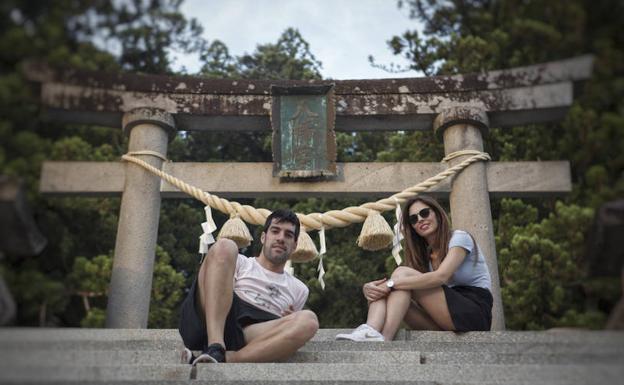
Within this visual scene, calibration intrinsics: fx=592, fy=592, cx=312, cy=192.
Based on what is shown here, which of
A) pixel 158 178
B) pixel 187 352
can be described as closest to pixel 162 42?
pixel 187 352

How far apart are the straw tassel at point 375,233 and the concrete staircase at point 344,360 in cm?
102

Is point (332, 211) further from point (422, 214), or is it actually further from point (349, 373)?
point (349, 373)

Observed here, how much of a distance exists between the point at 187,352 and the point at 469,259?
1.84 meters

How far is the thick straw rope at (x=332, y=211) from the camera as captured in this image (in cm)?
498

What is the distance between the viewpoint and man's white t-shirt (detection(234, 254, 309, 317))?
3322 mm

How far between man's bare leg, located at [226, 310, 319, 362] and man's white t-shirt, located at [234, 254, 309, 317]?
0.34 meters

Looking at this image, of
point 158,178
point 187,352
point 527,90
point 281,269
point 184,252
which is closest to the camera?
point 527,90

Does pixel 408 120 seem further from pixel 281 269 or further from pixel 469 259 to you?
pixel 281 269

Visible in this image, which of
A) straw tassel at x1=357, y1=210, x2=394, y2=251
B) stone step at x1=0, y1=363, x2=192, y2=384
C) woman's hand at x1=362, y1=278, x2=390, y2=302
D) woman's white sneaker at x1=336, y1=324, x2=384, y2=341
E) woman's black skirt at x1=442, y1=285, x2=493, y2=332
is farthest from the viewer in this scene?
straw tassel at x1=357, y1=210, x2=394, y2=251

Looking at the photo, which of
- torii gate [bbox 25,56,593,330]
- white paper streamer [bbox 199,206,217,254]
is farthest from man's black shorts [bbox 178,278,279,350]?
torii gate [bbox 25,56,593,330]

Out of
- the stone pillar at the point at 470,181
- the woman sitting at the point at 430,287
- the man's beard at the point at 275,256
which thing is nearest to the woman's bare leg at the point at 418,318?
the woman sitting at the point at 430,287

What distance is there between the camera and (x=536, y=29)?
130cm

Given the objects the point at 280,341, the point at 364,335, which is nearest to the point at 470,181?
the point at 364,335

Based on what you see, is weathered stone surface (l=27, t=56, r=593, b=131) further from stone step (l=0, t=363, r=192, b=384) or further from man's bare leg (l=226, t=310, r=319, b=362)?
stone step (l=0, t=363, r=192, b=384)
